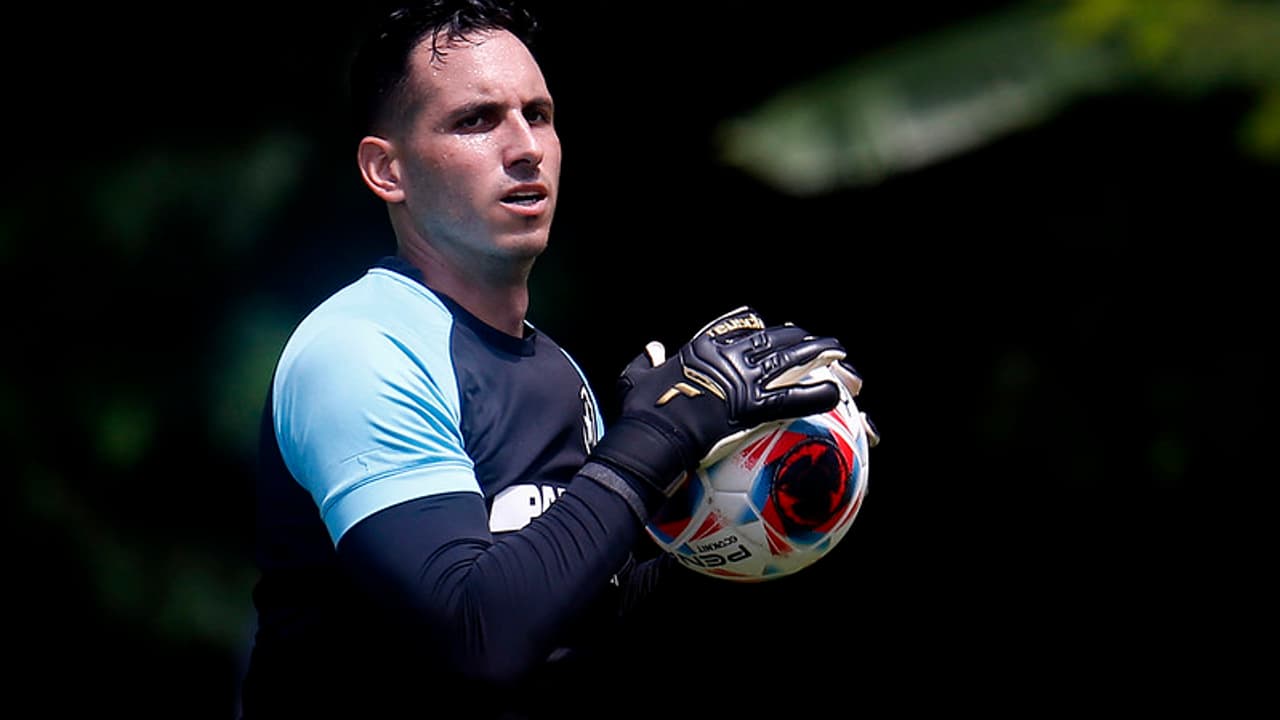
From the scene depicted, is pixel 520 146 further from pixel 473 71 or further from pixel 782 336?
pixel 782 336

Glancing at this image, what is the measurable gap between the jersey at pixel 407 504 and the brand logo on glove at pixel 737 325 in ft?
1.02

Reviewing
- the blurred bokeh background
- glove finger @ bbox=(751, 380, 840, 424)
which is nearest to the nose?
glove finger @ bbox=(751, 380, 840, 424)

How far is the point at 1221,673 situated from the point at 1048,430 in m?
1.80

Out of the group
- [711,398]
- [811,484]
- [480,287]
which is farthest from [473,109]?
[811,484]

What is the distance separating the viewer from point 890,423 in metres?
7.75

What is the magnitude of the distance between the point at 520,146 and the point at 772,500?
743mm

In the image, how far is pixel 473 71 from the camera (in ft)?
8.71

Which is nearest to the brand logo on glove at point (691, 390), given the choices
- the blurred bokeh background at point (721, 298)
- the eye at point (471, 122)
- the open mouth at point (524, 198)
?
the open mouth at point (524, 198)

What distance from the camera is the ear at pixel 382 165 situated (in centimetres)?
274

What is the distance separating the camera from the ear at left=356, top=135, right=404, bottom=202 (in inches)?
108

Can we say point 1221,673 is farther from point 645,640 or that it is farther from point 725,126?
point 725,126

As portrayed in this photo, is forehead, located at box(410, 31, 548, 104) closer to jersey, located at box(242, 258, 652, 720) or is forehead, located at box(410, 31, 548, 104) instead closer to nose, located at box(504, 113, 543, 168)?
nose, located at box(504, 113, 543, 168)

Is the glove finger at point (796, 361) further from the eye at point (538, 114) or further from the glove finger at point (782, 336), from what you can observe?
the eye at point (538, 114)

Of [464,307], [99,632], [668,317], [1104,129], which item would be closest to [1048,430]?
[1104,129]
